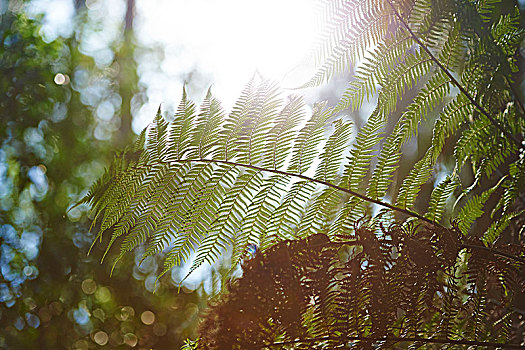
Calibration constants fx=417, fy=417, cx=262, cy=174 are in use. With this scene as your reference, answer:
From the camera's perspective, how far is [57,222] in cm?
298

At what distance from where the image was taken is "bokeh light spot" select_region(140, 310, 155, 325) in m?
2.77

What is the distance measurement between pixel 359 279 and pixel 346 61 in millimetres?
324

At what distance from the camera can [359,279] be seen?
45cm

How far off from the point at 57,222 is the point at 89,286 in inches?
20.4

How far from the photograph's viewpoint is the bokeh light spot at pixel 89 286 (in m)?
2.86

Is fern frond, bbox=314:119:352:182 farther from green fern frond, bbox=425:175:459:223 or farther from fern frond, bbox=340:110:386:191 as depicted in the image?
green fern frond, bbox=425:175:459:223

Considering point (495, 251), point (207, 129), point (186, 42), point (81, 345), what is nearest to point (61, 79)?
point (186, 42)

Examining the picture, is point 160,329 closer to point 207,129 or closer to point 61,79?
point 61,79

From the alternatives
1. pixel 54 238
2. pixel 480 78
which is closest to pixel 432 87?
pixel 480 78

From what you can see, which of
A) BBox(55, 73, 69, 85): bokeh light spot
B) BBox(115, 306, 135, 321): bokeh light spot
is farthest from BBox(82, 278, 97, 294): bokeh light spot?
BBox(55, 73, 69, 85): bokeh light spot

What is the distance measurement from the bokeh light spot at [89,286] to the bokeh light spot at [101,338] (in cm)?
29

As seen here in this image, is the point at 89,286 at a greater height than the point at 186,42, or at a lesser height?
lesser

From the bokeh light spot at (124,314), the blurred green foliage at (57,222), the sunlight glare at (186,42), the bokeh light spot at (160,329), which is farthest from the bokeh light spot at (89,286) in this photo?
the sunlight glare at (186,42)

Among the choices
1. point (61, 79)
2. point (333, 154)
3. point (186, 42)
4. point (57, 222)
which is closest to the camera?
point (333, 154)
